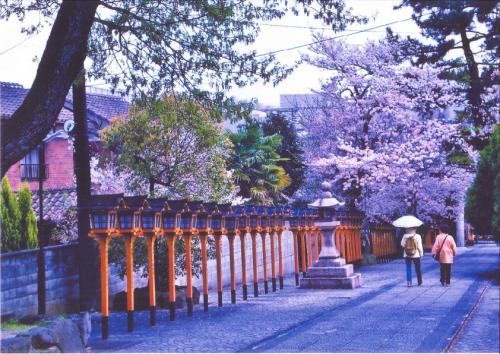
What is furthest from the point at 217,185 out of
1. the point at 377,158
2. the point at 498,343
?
the point at 377,158

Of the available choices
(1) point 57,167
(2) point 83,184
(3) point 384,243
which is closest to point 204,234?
(2) point 83,184

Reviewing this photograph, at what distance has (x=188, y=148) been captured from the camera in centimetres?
1852

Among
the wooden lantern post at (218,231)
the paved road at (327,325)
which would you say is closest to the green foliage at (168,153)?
the wooden lantern post at (218,231)

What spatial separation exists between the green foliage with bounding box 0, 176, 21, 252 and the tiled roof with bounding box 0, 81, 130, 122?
660 cm

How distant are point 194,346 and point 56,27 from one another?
17.2ft

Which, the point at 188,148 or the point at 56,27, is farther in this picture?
the point at 188,148

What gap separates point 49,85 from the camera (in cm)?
962

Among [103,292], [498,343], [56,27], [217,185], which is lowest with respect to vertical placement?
[498,343]

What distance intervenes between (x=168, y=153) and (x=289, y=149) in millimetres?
20570

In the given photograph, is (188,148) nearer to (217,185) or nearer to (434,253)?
(217,185)

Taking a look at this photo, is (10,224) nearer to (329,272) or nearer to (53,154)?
(329,272)

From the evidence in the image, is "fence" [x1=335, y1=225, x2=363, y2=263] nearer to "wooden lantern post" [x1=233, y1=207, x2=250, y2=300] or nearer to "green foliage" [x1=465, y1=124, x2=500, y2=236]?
"green foliage" [x1=465, y1=124, x2=500, y2=236]

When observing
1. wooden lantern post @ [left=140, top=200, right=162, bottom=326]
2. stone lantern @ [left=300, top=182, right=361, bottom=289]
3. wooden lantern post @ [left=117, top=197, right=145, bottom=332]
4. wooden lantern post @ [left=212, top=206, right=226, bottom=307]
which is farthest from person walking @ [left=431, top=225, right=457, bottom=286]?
wooden lantern post @ [left=117, top=197, right=145, bottom=332]

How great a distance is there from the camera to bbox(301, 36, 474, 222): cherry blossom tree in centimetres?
3391
